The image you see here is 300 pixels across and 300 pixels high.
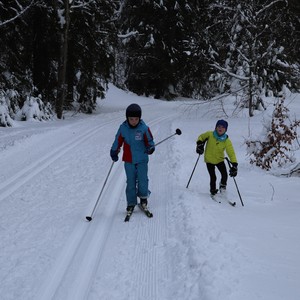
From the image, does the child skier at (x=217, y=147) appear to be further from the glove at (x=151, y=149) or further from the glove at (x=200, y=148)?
the glove at (x=151, y=149)

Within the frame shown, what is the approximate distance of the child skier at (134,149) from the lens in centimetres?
627

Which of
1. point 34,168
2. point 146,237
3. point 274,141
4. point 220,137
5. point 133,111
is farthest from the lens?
point 274,141

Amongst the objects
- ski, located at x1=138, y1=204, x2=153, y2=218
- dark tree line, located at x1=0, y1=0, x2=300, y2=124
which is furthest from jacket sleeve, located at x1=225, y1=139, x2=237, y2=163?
dark tree line, located at x1=0, y1=0, x2=300, y2=124

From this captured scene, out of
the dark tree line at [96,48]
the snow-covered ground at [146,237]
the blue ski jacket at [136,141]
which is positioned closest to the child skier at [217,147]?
the snow-covered ground at [146,237]

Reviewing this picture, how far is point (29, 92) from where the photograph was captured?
58.9 ft

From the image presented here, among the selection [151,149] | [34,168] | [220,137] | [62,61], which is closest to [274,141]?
[220,137]

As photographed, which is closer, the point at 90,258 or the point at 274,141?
the point at 90,258

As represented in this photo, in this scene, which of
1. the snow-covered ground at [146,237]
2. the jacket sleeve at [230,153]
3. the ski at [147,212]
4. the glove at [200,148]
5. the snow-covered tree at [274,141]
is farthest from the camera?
the snow-covered tree at [274,141]

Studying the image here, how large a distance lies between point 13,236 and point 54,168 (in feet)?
13.5

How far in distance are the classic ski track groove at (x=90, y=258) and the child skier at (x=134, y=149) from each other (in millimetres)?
472

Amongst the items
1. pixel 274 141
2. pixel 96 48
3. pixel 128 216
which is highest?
pixel 96 48

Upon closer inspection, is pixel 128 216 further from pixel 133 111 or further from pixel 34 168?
pixel 34 168

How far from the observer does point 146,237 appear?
5598mm

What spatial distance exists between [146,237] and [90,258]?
990mm
